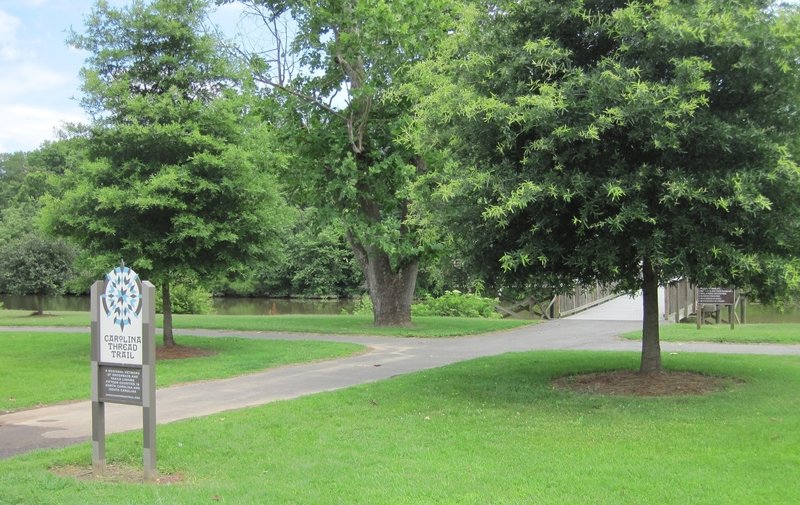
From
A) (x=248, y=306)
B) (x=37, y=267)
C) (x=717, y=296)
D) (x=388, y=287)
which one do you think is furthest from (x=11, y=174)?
(x=717, y=296)

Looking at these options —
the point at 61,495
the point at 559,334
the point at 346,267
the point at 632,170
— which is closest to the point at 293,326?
the point at 559,334

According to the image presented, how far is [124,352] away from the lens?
6750 millimetres

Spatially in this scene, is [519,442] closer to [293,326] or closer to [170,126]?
[170,126]

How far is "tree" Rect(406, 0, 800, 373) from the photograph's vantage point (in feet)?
26.7

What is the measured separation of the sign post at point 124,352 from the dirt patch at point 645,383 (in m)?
6.15

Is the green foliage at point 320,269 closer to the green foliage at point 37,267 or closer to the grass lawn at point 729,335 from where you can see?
the green foliage at point 37,267

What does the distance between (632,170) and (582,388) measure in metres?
3.43

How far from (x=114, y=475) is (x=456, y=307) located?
2442cm

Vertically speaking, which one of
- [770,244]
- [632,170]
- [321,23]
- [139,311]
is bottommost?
[139,311]

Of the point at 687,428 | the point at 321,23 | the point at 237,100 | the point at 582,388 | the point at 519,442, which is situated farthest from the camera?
the point at 321,23

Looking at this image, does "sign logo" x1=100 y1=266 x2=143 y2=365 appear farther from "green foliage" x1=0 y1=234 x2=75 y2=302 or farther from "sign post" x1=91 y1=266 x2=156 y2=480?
"green foliage" x1=0 y1=234 x2=75 y2=302

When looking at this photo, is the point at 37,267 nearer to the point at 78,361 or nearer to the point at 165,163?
the point at 78,361

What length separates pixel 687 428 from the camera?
7.71 metres

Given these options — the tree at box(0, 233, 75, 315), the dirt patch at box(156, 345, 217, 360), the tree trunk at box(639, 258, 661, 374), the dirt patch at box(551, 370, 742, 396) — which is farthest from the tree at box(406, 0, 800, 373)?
the tree at box(0, 233, 75, 315)
